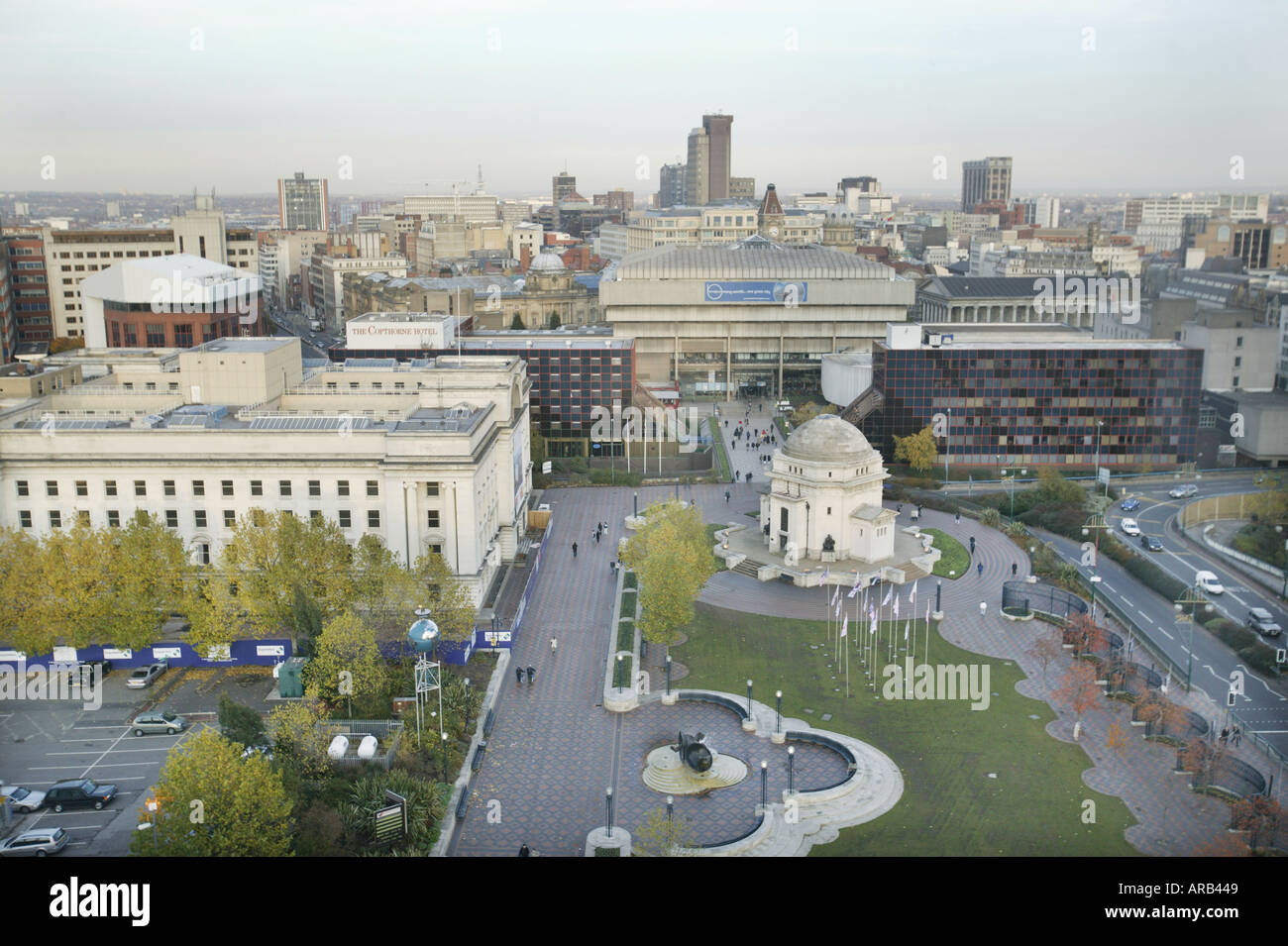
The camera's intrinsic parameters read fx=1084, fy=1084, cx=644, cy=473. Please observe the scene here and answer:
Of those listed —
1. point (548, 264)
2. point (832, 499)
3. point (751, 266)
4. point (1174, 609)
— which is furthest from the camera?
point (548, 264)

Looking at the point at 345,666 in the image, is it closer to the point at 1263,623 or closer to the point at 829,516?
the point at 829,516

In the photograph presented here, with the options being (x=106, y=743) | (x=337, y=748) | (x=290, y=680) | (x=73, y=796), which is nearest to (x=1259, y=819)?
(x=337, y=748)

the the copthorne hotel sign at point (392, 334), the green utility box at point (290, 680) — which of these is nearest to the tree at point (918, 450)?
the the copthorne hotel sign at point (392, 334)

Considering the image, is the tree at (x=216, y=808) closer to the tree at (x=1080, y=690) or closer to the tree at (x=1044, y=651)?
the tree at (x=1080, y=690)

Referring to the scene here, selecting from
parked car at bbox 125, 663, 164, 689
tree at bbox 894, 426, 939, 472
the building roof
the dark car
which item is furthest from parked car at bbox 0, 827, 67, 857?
the building roof

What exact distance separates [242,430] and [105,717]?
50.4 ft

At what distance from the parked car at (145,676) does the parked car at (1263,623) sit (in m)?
49.2

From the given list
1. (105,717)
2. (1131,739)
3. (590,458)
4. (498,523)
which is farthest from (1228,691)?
(590,458)

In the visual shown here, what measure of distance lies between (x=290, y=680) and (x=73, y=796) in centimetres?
916

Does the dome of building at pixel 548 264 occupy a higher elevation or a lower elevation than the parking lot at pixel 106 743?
higher

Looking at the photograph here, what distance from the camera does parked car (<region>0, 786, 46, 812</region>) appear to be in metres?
35.0

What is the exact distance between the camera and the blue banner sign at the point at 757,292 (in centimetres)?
11325

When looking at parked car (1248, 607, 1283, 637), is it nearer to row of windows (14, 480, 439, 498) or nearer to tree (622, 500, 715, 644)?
tree (622, 500, 715, 644)

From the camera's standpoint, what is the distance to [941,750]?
1571 inches
